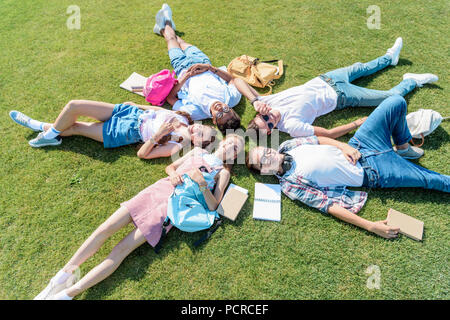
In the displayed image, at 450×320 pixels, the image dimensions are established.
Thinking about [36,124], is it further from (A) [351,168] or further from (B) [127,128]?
(A) [351,168]

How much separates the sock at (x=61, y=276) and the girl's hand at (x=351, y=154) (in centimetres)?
436

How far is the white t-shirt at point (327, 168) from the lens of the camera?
390 cm

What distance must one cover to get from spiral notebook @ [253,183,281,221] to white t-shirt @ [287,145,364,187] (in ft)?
1.68

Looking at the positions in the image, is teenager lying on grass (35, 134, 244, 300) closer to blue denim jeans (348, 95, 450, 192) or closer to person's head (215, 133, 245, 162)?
person's head (215, 133, 245, 162)

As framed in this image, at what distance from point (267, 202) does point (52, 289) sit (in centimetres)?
320

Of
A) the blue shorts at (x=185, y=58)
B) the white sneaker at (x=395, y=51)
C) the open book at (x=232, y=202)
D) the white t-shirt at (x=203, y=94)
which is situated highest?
the blue shorts at (x=185, y=58)

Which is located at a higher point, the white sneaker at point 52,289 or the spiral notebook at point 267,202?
the spiral notebook at point 267,202

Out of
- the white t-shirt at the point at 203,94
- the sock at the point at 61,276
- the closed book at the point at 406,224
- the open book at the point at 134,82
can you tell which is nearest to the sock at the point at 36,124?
the open book at the point at 134,82

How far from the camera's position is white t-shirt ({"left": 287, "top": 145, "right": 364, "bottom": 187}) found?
3.90 meters

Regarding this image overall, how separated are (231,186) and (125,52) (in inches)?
163

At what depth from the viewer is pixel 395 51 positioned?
5293mm

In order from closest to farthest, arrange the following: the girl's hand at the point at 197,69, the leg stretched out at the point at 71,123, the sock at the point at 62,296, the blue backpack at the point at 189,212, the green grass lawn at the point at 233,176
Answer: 1. the sock at the point at 62,296
2. the green grass lawn at the point at 233,176
3. the blue backpack at the point at 189,212
4. the leg stretched out at the point at 71,123
5. the girl's hand at the point at 197,69

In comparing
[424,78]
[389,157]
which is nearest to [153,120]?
[389,157]

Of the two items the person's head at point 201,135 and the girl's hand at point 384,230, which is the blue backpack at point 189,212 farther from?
the girl's hand at point 384,230
